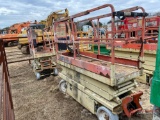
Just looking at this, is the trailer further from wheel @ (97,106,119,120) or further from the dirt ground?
the dirt ground

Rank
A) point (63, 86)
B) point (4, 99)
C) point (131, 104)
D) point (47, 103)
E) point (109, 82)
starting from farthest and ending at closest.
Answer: point (63, 86), point (47, 103), point (131, 104), point (109, 82), point (4, 99)

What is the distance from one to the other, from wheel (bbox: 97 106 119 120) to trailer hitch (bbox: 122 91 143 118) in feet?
0.81

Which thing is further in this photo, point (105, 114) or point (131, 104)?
point (131, 104)

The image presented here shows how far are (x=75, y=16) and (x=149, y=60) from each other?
2.85 m

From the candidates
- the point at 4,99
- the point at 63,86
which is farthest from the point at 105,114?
Answer: the point at 4,99

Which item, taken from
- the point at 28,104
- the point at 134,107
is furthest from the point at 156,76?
the point at 28,104

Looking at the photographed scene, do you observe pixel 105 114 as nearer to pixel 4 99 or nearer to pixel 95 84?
pixel 95 84

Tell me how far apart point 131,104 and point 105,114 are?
61cm

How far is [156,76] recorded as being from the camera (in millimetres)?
1251

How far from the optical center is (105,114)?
3012 millimetres

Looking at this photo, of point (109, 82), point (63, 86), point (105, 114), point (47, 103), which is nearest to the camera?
point (109, 82)

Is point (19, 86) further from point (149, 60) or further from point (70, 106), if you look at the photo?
point (149, 60)

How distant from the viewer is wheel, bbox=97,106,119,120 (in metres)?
2.81

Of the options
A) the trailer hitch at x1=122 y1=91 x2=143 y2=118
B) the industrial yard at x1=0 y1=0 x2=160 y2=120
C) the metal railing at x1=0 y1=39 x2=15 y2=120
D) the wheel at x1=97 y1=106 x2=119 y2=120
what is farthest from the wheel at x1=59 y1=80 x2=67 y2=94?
the metal railing at x1=0 y1=39 x2=15 y2=120
